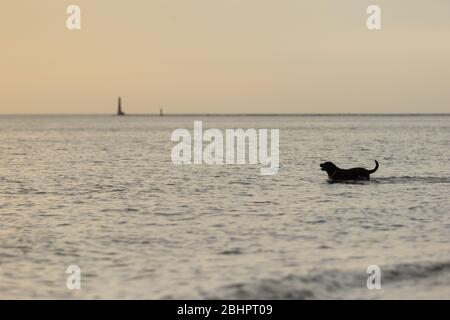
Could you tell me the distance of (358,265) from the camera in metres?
13.4

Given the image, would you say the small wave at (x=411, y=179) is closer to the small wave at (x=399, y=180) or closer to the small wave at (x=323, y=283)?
the small wave at (x=399, y=180)

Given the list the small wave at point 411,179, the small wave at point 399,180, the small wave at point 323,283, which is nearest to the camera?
the small wave at point 323,283

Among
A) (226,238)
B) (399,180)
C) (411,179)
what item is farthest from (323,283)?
(411,179)

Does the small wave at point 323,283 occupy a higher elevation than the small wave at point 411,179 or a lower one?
higher

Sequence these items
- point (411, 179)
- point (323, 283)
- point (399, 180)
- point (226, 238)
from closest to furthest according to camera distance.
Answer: point (323, 283) < point (226, 238) < point (399, 180) < point (411, 179)

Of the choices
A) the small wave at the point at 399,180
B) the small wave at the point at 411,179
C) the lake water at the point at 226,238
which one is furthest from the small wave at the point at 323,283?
the small wave at the point at 411,179

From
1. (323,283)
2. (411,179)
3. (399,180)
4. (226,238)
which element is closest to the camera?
(323,283)

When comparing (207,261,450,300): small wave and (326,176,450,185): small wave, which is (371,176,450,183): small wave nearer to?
(326,176,450,185): small wave

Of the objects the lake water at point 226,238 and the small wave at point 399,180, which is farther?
the small wave at point 399,180

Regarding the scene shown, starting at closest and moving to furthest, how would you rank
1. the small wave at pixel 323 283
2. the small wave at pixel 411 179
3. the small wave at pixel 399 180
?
1. the small wave at pixel 323 283
2. the small wave at pixel 399 180
3. the small wave at pixel 411 179

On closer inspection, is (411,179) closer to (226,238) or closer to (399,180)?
(399,180)

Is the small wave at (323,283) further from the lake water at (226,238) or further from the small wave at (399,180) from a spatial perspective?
the small wave at (399,180)
